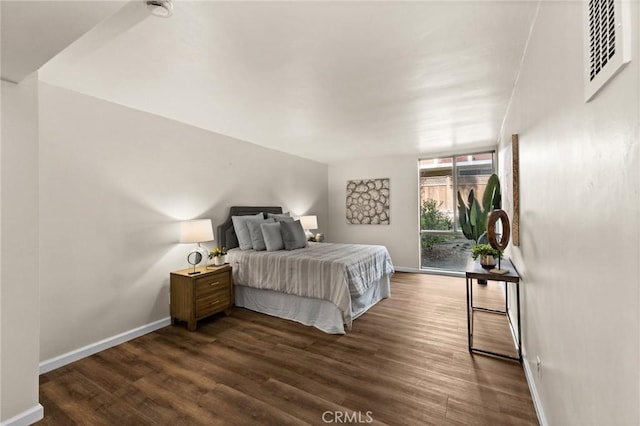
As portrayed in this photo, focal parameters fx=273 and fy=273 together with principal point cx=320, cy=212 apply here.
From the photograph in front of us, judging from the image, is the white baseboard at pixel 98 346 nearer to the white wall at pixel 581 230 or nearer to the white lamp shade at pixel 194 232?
the white lamp shade at pixel 194 232

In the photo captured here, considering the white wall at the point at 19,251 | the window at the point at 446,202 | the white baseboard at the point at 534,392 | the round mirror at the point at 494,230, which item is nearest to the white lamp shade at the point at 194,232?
the white wall at the point at 19,251

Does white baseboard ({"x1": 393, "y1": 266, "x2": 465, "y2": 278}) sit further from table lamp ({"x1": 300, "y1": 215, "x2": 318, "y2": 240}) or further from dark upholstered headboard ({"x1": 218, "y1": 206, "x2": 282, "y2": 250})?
dark upholstered headboard ({"x1": 218, "y1": 206, "x2": 282, "y2": 250})

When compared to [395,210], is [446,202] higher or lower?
higher

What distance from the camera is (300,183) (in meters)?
5.63

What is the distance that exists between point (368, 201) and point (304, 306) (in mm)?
3426

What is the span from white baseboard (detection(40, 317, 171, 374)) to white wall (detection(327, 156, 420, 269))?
413cm

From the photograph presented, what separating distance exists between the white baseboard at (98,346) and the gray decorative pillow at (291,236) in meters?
1.67

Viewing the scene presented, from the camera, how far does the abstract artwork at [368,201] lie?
591 centimetres

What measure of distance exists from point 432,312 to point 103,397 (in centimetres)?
331

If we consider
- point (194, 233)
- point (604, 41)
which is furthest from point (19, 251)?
point (604, 41)

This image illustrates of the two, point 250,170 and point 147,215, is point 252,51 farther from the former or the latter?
point 250,170

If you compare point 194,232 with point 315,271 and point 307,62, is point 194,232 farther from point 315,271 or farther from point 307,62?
point 307,62

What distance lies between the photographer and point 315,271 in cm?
311

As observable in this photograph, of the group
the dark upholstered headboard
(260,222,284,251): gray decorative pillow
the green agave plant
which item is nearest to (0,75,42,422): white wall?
the dark upholstered headboard
